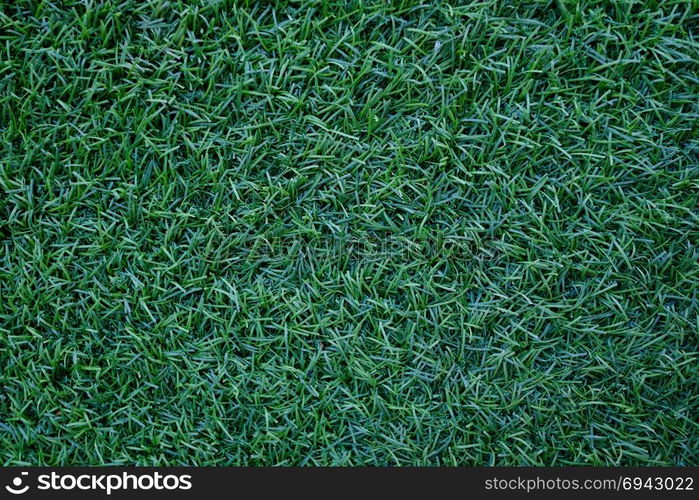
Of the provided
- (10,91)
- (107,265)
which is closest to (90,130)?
(10,91)

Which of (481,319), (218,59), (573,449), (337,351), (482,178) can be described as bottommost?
(573,449)

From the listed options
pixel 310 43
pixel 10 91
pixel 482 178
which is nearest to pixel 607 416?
pixel 482 178

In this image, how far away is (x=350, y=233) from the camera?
6.17 feet

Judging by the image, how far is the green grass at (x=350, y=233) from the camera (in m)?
1.85

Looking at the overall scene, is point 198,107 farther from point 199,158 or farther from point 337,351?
point 337,351

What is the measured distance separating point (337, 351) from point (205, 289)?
510 mm

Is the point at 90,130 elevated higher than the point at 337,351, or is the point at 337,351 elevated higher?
the point at 90,130

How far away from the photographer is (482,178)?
73.7 inches

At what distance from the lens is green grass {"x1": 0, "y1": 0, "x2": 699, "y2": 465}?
1.85 metres

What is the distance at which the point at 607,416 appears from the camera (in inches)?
74.8

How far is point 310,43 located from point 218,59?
1.05ft

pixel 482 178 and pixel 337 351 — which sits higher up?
pixel 482 178

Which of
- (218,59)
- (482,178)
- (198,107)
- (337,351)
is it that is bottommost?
(337,351)

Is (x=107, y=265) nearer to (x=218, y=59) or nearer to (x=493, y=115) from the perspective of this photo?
(x=218, y=59)
